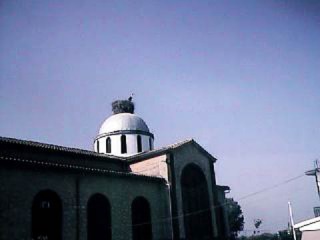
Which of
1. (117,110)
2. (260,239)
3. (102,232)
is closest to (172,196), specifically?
(102,232)

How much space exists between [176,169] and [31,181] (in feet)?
35.8

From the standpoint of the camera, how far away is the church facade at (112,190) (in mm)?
16953

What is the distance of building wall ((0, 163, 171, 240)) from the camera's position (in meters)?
16.0

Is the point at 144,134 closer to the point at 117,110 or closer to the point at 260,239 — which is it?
the point at 117,110

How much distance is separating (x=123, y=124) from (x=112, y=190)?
11.4 metres

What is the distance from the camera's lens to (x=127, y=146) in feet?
101

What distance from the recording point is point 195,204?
26.4 meters

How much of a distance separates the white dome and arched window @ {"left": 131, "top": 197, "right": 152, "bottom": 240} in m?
9.91

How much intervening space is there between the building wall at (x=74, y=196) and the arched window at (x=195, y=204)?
2.29 meters

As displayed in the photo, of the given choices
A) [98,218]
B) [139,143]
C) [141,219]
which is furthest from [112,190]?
[139,143]

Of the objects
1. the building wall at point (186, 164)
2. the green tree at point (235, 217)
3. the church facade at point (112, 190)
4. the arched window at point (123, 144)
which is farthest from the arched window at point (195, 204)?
the green tree at point (235, 217)

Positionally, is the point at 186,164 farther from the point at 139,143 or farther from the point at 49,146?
the point at 49,146

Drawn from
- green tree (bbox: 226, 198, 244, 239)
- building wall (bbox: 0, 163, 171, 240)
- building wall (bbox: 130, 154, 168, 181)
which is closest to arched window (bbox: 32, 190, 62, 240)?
building wall (bbox: 0, 163, 171, 240)

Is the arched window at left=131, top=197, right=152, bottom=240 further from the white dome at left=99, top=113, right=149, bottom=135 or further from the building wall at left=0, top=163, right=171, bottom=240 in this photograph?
the white dome at left=99, top=113, right=149, bottom=135
